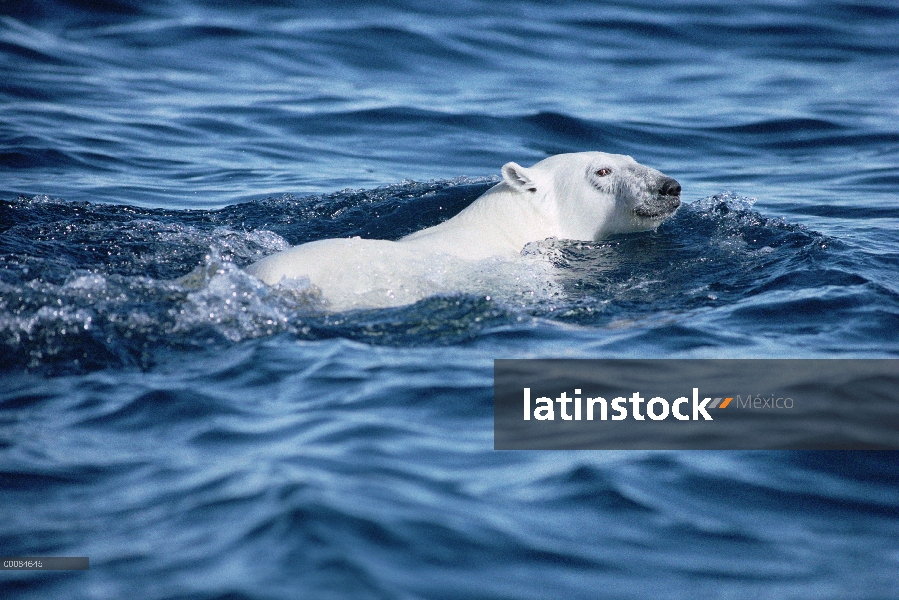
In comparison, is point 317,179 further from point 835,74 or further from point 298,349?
point 835,74

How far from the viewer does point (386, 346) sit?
541 cm

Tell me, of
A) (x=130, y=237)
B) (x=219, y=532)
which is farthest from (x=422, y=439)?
(x=130, y=237)

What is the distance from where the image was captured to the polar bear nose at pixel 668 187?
24.8 ft

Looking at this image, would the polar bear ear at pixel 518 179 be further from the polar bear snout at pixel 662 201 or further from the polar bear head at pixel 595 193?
the polar bear snout at pixel 662 201

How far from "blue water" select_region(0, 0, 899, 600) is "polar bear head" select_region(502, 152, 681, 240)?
0.25 m

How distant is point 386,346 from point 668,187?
3165 mm

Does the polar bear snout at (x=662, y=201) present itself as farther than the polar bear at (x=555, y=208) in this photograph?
Yes

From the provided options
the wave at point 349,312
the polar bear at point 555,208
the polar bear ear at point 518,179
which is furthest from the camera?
the polar bear ear at point 518,179

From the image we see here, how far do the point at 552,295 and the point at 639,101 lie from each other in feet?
30.9

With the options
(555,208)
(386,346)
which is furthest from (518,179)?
(386,346)

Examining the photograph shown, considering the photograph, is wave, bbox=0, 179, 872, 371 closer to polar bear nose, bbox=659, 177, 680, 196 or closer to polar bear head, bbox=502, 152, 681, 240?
polar bear head, bbox=502, 152, 681, 240

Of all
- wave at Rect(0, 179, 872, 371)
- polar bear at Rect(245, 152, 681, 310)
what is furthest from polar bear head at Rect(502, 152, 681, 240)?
wave at Rect(0, 179, 872, 371)

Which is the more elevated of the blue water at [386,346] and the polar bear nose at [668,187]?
the polar bear nose at [668,187]

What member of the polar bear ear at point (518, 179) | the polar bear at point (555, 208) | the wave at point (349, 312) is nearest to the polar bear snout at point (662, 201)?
the polar bear at point (555, 208)
